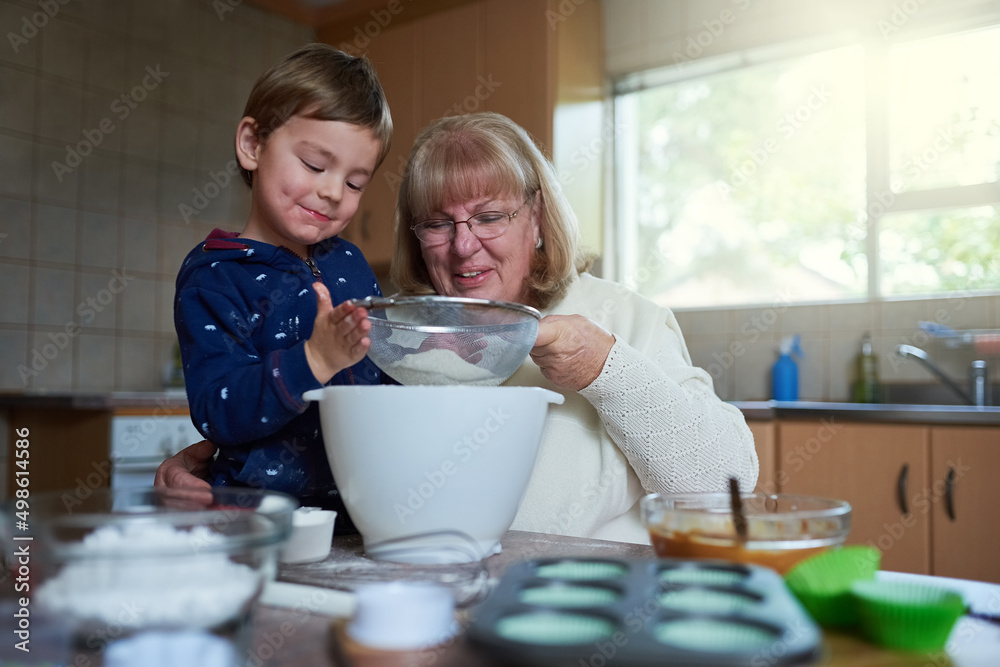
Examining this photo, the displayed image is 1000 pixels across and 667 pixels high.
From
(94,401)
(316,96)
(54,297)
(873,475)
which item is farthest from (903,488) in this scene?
(54,297)

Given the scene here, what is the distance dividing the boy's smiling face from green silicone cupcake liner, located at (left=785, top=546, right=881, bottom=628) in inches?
28.8

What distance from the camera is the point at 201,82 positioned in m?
3.33

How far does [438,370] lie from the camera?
831mm

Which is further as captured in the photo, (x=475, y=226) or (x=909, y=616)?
(x=475, y=226)

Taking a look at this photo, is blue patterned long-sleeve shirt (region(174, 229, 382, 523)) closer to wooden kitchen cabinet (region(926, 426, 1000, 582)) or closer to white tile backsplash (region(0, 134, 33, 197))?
wooden kitchen cabinet (region(926, 426, 1000, 582))

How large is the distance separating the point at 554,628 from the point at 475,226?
2.95 feet

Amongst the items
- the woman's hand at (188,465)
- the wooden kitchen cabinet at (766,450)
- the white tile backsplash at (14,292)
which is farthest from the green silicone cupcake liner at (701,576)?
the white tile backsplash at (14,292)

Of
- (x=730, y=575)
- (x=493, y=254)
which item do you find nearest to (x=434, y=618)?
(x=730, y=575)

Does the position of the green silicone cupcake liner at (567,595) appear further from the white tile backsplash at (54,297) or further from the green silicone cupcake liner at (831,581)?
the white tile backsplash at (54,297)

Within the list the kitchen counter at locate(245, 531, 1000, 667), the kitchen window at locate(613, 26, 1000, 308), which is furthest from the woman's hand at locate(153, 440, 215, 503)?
the kitchen window at locate(613, 26, 1000, 308)

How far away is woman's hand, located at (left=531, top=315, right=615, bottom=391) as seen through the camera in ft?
3.08

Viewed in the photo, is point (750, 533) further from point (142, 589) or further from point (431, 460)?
point (142, 589)

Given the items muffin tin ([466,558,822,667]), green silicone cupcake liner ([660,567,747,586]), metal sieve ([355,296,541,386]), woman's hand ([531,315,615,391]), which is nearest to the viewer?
muffin tin ([466,558,822,667])

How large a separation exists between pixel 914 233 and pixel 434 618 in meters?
2.67
